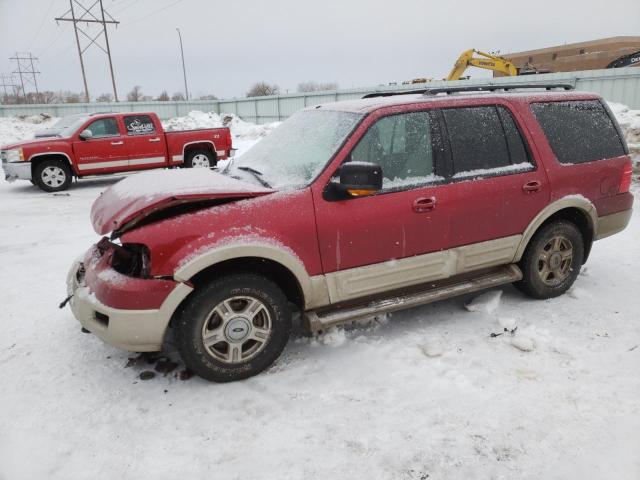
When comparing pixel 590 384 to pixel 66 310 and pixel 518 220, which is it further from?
pixel 66 310

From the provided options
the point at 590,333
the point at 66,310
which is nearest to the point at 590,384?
the point at 590,333

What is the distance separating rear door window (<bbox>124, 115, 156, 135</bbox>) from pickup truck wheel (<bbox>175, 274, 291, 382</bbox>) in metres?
9.69

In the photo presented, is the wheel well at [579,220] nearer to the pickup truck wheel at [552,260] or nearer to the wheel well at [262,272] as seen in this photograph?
the pickup truck wheel at [552,260]

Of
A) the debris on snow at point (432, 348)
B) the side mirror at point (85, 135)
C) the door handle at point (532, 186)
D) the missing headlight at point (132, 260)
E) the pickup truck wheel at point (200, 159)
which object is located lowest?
the debris on snow at point (432, 348)

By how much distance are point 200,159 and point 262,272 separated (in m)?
9.93

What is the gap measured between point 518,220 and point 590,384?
55.1 inches

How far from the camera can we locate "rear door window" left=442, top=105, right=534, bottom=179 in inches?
142

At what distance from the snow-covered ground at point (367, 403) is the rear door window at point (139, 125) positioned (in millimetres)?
7996

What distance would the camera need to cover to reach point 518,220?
3.86 metres

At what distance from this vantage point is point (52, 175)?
10.7 meters

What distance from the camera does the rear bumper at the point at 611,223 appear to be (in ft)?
14.3

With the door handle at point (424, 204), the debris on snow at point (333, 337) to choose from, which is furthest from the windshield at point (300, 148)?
the debris on snow at point (333, 337)

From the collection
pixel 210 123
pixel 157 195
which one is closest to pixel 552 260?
pixel 157 195

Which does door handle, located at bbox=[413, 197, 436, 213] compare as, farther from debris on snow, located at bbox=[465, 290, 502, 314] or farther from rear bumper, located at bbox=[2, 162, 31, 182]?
rear bumper, located at bbox=[2, 162, 31, 182]
